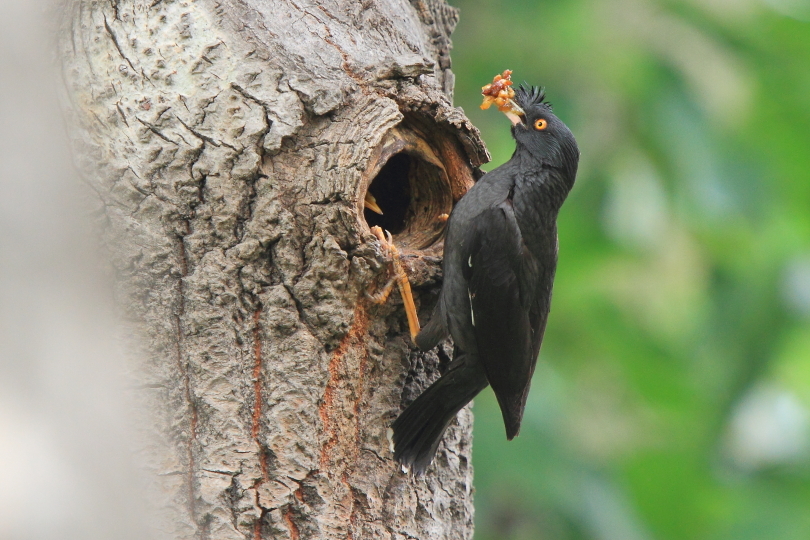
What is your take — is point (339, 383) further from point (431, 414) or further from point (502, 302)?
point (502, 302)

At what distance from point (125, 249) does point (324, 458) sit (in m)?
0.92

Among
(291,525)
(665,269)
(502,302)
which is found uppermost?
(665,269)

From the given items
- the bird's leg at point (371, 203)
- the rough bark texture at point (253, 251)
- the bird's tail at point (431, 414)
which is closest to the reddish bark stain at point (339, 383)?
the rough bark texture at point (253, 251)

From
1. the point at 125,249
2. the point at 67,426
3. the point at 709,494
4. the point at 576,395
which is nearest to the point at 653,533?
the point at 709,494

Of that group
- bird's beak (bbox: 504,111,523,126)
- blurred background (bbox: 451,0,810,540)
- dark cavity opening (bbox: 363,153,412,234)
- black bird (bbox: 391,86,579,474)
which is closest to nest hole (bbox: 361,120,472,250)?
dark cavity opening (bbox: 363,153,412,234)

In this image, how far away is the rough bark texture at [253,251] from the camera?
101 inches

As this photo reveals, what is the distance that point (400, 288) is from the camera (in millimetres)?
3008

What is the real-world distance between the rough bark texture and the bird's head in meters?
0.85

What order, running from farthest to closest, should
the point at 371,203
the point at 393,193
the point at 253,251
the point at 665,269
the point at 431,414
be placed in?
the point at 665,269, the point at 393,193, the point at 371,203, the point at 431,414, the point at 253,251

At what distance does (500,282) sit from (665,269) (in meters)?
3.26

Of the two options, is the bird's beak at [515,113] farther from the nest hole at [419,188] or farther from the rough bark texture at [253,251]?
the rough bark texture at [253,251]

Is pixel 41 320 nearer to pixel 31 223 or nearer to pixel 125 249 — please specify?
pixel 31 223

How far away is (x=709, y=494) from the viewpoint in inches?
227

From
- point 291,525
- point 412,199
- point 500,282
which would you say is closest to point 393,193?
point 412,199
